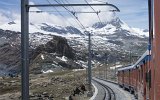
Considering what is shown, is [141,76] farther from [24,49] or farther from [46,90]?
[46,90]

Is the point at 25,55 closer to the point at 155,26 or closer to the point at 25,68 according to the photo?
the point at 25,68

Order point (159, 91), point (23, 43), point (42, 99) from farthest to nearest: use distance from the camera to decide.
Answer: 1. point (42, 99)
2. point (23, 43)
3. point (159, 91)

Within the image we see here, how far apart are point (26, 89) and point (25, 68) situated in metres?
0.71

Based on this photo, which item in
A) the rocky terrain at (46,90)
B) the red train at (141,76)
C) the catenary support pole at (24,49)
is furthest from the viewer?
the rocky terrain at (46,90)

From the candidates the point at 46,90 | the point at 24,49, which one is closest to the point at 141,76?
the point at 24,49

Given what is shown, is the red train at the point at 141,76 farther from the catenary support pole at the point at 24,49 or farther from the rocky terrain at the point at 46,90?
the rocky terrain at the point at 46,90

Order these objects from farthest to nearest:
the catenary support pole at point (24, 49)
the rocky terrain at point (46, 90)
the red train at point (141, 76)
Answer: the rocky terrain at point (46, 90)
the catenary support pole at point (24, 49)
the red train at point (141, 76)

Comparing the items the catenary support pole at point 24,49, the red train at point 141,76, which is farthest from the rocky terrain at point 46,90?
the catenary support pole at point 24,49

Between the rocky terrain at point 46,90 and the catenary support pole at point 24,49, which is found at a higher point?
the catenary support pole at point 24,49

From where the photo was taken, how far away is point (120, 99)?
51094mm

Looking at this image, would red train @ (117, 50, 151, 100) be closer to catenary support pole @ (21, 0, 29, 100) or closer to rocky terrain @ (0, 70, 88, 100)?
catenary support pole @ (21, 0, 29, 100)

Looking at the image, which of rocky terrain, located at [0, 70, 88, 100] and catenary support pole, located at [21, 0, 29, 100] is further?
rocky terrain, located at [0, 70, 88, 100]

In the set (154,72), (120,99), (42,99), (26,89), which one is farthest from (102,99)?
(154,72)

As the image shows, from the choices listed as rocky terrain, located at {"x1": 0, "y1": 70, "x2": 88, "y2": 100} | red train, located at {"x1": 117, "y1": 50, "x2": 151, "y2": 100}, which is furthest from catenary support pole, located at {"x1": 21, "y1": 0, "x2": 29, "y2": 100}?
rocky terrain, located at {"x1": 0, "y1": 70, "x2": 88, "y2": 100}
